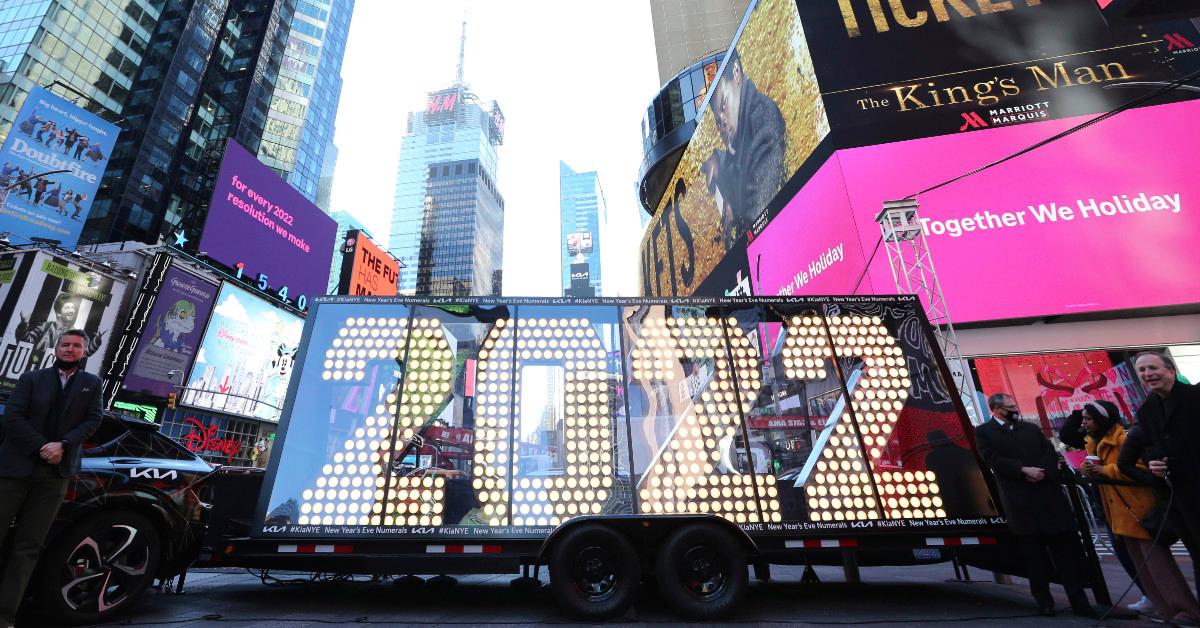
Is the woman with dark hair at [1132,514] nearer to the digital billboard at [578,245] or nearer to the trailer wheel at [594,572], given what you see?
the trailer wheel at [594,572]

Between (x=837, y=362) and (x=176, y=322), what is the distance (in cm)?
2294

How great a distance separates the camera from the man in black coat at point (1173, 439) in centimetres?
343

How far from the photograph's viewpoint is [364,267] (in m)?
29.4

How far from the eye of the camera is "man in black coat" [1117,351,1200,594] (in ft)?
11.3

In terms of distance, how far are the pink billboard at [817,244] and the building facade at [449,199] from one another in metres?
109

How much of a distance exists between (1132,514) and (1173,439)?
0.96 meters

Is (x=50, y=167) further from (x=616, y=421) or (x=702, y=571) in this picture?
(x=702, y=571)

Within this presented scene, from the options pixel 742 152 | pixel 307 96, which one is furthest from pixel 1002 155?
pixel 307 96

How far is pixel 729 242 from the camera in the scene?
2138 cm

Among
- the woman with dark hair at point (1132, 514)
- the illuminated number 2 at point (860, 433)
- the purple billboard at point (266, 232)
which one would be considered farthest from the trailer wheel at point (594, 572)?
the purple billboard at point (266, 232)

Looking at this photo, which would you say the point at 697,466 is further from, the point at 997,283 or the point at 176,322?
the point at 176,322

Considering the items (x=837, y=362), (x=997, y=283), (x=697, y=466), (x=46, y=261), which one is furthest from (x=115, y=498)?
(x=46, y=261)

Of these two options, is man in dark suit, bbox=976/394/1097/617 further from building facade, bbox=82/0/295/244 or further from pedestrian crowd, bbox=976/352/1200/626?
building facade, bbox=82/0/295/244

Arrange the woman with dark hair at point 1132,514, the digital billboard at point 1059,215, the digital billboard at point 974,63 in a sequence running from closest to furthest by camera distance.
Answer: the woman with dark hair at point 1132,514 < the digital billboard at point 1059,215 < the digital billboard at point 974,63
